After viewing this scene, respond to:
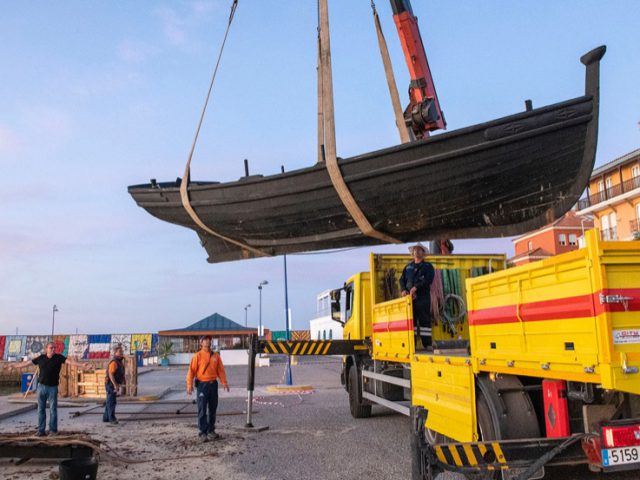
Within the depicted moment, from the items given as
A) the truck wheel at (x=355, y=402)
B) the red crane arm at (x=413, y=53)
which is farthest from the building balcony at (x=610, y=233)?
the truck wheel at (x=355, y=402)

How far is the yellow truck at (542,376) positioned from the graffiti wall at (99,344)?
118 ft

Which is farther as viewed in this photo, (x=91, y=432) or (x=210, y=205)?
(x=91, y=432)

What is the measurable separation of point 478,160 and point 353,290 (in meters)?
4.49

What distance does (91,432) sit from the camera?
9.46m

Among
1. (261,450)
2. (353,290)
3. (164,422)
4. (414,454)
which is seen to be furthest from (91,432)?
(414,454)

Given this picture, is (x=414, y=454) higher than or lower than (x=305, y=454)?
higher

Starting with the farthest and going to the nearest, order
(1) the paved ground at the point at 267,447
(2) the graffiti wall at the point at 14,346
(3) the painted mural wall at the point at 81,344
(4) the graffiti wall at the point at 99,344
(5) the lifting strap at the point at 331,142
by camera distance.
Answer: (2) the graffiti wall at the point at 14,346 → (3) the painted mural wall at the point at 81,344 → (4) the graffiti wall at the point at 99,344 → (5) the lifting strap at the point at 331,142 → (1) the paved ground at the point at 267,447

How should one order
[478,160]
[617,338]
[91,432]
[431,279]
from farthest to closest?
[91,432]
[431,279]
[478,160]
[617,338]

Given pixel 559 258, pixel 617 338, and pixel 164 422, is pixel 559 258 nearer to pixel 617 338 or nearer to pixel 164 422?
pixel 617 338

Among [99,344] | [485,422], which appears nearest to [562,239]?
[99,344]

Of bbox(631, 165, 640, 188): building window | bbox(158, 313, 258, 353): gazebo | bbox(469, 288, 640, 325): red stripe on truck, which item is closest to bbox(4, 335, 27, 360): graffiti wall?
bbox(158, 313, 258, 353): gazebo

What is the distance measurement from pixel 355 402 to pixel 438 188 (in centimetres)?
496

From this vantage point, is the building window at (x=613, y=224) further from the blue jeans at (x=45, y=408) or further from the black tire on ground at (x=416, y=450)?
the black tire on ground at (x=416, y=450)

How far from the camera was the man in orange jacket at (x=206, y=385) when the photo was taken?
336 inches
